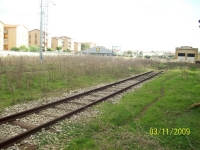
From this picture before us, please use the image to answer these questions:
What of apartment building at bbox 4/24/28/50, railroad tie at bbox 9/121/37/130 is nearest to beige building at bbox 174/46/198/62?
apartment building at bbox 4/24/28/50

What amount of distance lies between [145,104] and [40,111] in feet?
13.5

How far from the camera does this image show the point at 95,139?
471 centimetres

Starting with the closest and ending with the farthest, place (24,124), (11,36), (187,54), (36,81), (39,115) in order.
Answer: (24,124), (39,115), (36,81), (187,54), (11,36)

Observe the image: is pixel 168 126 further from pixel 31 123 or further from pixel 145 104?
pixel 31 123

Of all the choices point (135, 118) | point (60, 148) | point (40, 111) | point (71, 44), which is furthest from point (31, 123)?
point (71, 44)

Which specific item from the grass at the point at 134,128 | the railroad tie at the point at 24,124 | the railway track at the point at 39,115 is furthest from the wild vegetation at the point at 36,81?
the grass at the point at 134,128

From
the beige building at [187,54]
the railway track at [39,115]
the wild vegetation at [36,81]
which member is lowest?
the railway track at [39,115]

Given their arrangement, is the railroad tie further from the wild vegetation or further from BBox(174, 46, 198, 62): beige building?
BBox(174, 46, 198, 62): beige building
